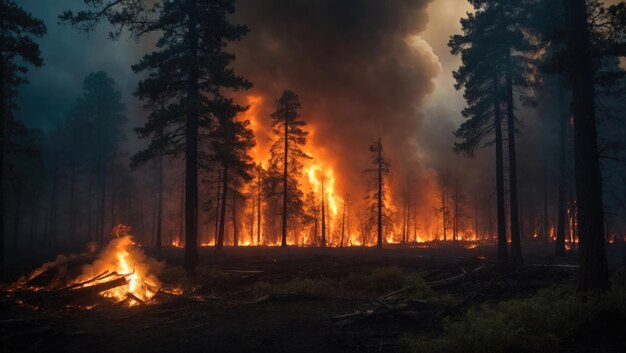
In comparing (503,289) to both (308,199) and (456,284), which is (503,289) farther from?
(308,199)

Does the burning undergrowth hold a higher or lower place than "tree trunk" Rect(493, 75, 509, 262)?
lower

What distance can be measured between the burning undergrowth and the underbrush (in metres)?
9.50

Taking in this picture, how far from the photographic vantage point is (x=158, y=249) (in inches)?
1293

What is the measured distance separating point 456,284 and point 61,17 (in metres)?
15.2

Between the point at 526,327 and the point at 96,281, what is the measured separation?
12.5m

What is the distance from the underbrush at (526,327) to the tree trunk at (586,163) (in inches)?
47.5

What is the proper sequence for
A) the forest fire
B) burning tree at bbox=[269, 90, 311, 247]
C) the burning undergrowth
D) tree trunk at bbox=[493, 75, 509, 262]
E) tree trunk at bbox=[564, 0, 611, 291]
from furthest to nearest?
Result: burning tree at bbox=[269, 90, 311, 247] < tree trunk at bbox=[493, 75, 509, 262] < the forest fire < the burning undergrowth < tree trunk at bbox=[564, 0, 611, 291]

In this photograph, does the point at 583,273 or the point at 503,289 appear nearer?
the point at 583,273

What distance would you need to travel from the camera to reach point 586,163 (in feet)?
31.0

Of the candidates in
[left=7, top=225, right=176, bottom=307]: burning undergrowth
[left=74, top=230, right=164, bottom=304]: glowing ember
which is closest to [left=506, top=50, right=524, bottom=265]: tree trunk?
[left=7, top=225, right=176, bottom=307]: burning undergrowth

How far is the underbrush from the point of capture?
5.92 m

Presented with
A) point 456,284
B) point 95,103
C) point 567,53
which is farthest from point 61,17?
point 95,103

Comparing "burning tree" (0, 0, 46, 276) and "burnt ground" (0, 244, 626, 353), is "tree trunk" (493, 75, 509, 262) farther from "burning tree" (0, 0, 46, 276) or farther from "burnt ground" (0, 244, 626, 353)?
"burning tree" (0, 0, 46, 276)

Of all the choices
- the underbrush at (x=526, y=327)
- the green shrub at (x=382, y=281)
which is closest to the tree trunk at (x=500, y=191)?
the green shrub at (x=382, y=281)
